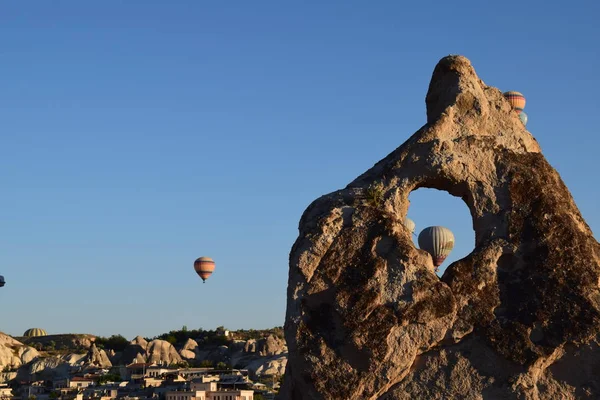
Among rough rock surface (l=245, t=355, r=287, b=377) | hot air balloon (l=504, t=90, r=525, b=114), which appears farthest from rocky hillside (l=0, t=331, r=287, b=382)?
hot air balloon (l=504, t=90, r=525, b=114)

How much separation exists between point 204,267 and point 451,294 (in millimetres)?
94120

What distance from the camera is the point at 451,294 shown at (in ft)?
70.0

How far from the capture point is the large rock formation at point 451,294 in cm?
2100

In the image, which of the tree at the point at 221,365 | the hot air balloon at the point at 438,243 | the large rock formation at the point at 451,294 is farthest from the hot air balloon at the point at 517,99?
the tree at the point at 221,365

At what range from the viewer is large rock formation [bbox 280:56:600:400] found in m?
21.0

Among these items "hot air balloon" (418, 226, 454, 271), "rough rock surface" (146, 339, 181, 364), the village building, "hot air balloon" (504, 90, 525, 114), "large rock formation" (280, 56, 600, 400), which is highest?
"rough rock surface" (146, 339, 181, 364)

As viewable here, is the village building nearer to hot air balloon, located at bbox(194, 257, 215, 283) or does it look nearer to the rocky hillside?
hot air balloon, located at bbox(194, 257, 215, 283)

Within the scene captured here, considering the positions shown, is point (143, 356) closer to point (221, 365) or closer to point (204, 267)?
point (221, 365)

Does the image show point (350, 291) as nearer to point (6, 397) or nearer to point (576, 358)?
point (576, 358)

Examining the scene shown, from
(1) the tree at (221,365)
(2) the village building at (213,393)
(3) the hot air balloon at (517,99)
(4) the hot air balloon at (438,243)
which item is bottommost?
(2) the village building at (213,393)

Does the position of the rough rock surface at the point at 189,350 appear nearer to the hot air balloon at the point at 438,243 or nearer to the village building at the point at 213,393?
the village building at the point at 213,393

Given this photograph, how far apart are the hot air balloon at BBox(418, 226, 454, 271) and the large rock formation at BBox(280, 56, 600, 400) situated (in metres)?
56.4

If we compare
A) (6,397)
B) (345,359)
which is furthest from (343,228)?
(6,397)

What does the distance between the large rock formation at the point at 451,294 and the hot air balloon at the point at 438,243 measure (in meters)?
56.4
